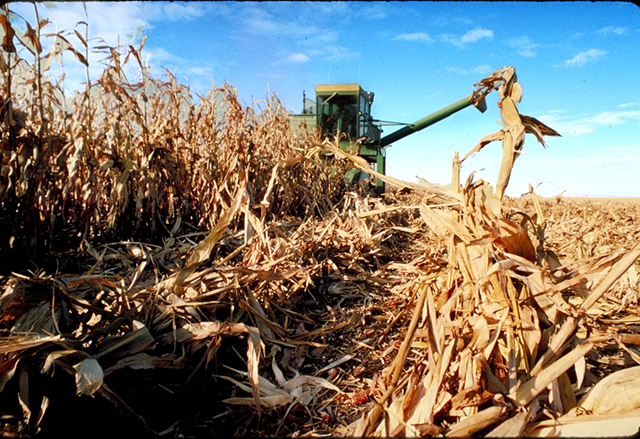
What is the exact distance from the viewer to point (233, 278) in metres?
1.83

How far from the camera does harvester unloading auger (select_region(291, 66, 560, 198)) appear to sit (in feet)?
4.97

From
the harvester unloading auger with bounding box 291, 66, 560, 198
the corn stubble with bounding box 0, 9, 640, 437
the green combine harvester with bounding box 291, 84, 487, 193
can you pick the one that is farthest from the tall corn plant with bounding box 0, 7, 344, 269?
the green combine harvester with bounding box 291, 84, 487, 193

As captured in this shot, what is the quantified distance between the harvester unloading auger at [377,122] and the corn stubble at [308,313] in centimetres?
1

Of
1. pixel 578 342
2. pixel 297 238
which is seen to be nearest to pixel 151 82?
pixel 297 238

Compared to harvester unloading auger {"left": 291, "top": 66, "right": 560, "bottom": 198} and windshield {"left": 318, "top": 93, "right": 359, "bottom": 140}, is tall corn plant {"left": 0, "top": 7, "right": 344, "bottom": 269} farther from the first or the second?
windshield {"left": 318, "top": 93, "right": 359, "bottom": 140}

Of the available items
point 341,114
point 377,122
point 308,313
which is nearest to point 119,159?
point 308,313

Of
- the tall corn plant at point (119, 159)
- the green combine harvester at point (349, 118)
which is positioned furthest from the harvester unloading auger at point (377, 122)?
the tall corn plant at point (119, 159)

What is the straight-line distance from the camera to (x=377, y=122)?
33.6ft

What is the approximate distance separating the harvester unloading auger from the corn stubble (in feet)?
0.05

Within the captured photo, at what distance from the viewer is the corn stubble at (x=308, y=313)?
1.16m

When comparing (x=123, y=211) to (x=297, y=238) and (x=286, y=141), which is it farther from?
(x=286, y=141)

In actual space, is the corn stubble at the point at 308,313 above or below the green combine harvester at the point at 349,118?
below

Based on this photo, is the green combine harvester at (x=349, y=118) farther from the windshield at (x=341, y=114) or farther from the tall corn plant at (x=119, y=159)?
the tall corn plant at (x=119, y=159)

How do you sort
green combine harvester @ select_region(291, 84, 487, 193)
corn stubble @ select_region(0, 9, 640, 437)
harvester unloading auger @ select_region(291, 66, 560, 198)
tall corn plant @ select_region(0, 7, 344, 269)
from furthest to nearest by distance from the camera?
green combine harvester @ select_region(291, 84, 487, 193) → tall corn plant @ select_region(0, 7, 344, 269) → harvester unloading auger @ select_region(291, 66, 560, 198) → corn stubble @ select_region(0, 9, 640, 437)
